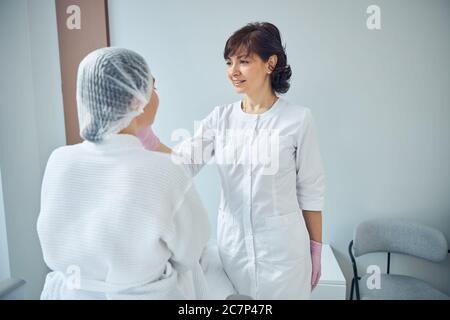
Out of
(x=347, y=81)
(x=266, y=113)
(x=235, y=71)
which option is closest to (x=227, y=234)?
(x=266, y=113)

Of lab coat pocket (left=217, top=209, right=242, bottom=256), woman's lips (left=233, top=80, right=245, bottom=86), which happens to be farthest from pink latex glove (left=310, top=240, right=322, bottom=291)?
woman's lips (left=233, top=80, right=245, bottom=86)

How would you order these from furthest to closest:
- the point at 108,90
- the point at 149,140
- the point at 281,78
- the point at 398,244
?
the point at 398,244, the point at 281,78, the point at 149,140, the point at 108,90

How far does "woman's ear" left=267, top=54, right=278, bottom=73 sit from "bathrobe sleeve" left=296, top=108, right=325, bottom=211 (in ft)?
0.55

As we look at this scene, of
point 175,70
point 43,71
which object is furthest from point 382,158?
point 43,71

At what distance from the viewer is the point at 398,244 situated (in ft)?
4.09

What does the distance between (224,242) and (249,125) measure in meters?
0.38

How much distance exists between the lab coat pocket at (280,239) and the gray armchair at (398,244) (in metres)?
0.32

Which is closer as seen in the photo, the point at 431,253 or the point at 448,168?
the point at 448,168

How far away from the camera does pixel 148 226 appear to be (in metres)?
0.64

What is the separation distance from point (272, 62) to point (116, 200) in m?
0.61

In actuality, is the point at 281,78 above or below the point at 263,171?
above

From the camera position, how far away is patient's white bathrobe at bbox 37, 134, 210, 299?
0.64m

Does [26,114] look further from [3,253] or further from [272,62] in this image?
[272,62]

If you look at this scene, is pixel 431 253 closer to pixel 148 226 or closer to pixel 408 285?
pixel 408 285
